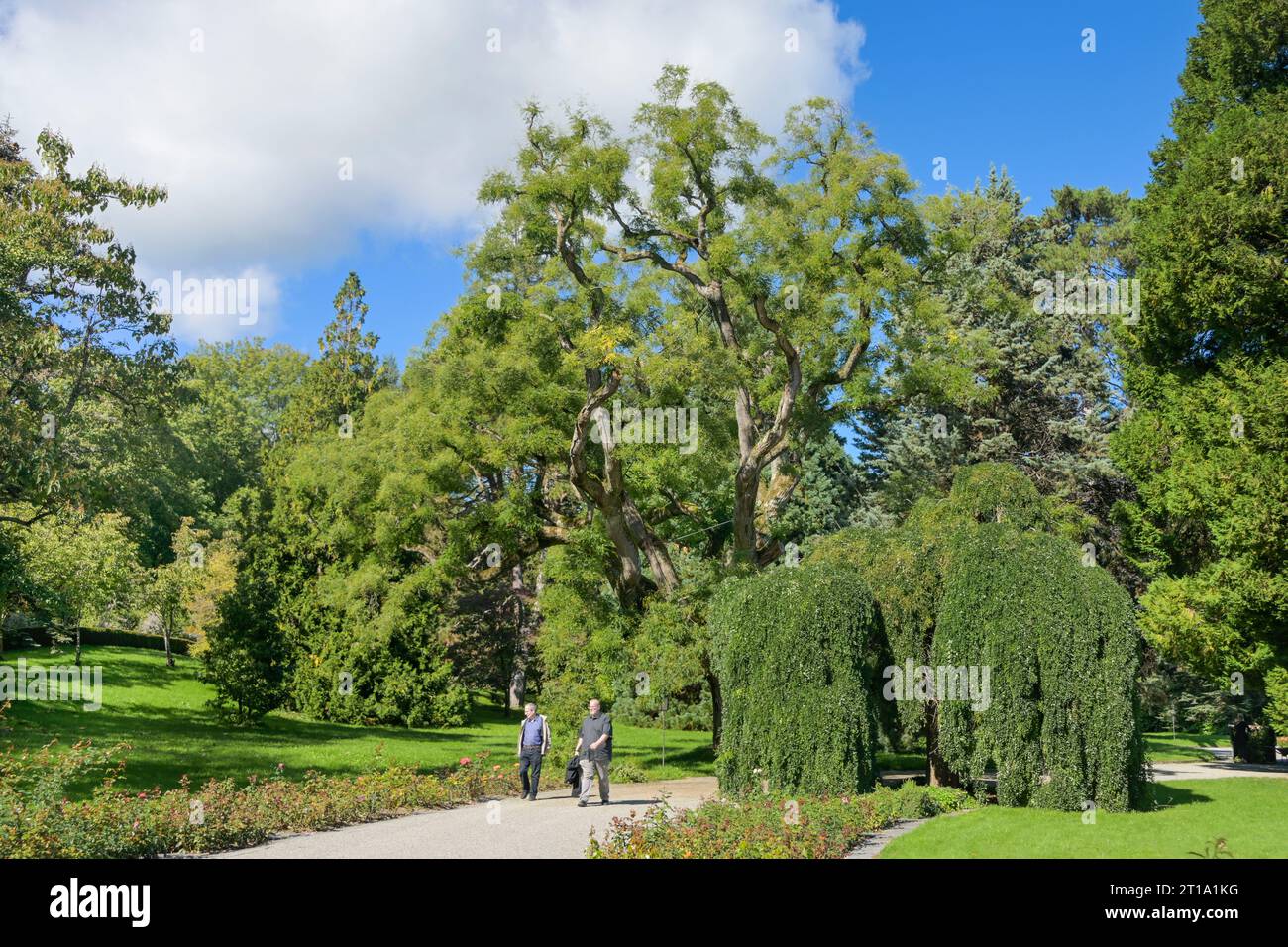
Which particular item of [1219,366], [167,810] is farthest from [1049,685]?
[167,810]

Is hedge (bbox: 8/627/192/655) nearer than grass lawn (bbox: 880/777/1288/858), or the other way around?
grass lawn (bbox: 880/777/1288/858)

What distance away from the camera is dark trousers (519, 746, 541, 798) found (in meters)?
16.8

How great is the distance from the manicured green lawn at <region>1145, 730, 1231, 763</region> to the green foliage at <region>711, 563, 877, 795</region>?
870cm

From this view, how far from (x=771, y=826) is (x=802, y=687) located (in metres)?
3.77

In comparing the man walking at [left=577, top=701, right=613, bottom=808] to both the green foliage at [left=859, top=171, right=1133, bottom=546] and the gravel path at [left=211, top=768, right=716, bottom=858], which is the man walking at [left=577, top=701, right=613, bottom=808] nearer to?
the gravel path at [left=211, top=768, right=716, bottom=858]

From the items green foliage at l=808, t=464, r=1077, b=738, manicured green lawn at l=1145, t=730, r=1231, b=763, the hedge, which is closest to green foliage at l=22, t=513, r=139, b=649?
the hedge

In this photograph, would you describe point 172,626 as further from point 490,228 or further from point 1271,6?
point 1271,6

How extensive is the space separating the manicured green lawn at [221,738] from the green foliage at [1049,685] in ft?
30.1

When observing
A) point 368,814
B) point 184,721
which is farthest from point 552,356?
point 184,721

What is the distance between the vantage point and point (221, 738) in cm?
2491

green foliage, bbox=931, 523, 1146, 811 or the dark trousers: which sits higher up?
green foliage, bbox=931, 523, 1146, 811

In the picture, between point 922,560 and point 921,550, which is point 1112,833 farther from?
point 921,550

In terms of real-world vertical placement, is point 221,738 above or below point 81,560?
below

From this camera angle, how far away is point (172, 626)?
139ft
